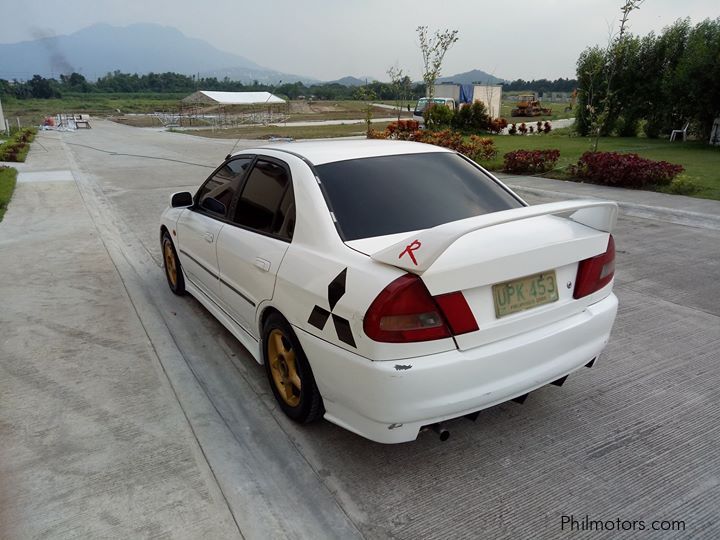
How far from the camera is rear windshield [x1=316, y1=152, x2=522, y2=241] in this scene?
2.73m

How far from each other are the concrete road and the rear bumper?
14.3 inches

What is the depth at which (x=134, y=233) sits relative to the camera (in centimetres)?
746

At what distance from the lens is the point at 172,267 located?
4.88m

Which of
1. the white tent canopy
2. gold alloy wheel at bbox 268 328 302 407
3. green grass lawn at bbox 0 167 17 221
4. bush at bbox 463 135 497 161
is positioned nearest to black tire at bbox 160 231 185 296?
gold alloy wheel at bbox 268 328 302 407

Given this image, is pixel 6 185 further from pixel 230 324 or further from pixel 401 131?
pixel 401 131

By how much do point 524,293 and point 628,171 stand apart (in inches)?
344

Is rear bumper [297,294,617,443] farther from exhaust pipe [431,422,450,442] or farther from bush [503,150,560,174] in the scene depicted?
bush [503,150,560,174]

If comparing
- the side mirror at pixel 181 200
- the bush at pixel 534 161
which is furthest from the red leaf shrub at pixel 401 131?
the side mirror at pixel 181 200

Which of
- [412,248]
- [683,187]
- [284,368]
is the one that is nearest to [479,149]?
[683,187]

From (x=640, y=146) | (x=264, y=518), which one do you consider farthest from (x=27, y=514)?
(x=640, y=146)

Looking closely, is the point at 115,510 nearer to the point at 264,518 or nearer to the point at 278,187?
the point at 264,518

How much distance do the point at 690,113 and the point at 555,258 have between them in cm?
2149

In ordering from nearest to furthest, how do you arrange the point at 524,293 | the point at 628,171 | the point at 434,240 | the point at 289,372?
the point at 434,240 → the point at 524,293 → the point at 289,372 → the point at 628,171

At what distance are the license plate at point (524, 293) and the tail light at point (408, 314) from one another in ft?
0.87
